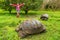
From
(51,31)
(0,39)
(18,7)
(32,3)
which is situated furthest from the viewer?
(32,3)

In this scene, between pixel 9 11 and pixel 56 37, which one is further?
pixel 9 11

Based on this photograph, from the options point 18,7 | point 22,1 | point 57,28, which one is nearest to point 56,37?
point 57,28

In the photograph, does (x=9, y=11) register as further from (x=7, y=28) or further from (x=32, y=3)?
(x=7, y=28)

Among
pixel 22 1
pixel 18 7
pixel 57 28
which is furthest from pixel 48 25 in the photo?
pixel 22 1

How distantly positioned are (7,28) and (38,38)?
228 cm

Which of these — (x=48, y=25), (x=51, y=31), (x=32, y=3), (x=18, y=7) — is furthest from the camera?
(x=32, y=3)

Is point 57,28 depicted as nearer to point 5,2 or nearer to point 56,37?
point 56,37

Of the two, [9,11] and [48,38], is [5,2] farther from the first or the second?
[48,38]

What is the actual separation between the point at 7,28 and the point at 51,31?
2506mm

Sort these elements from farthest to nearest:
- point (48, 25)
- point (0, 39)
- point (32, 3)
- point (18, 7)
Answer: point (32, 3) → point (18, 7) → point (48, 25) → point (0, 39)

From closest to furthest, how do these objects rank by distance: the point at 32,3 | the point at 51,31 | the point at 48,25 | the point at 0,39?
the point at 0,39 → the point at 51,31 → the point at 48,25 → the point at 32,3

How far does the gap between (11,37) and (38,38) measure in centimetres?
135

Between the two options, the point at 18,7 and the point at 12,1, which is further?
the point at 12,1

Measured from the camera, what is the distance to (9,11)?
1769 centimetres
